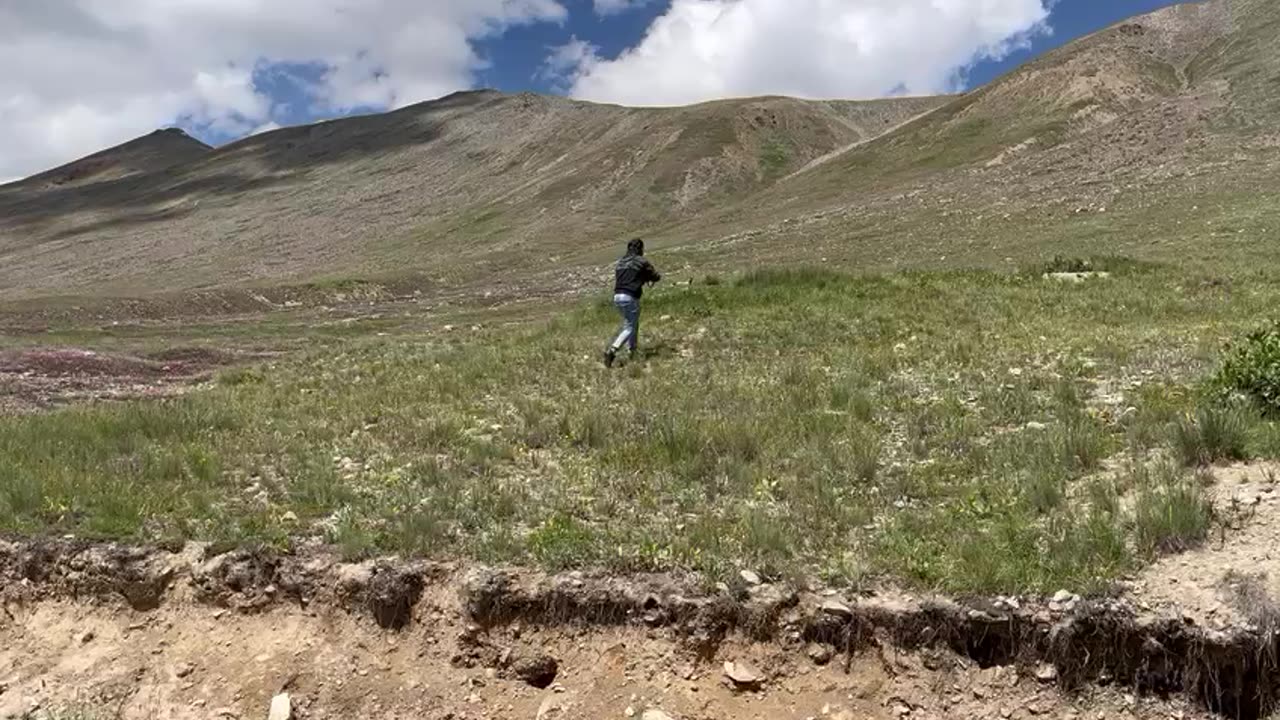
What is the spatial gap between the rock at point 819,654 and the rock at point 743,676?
374mm

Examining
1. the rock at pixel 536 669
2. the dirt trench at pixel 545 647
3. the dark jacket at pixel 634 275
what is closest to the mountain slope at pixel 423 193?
the dark jacket at pixel 634 275

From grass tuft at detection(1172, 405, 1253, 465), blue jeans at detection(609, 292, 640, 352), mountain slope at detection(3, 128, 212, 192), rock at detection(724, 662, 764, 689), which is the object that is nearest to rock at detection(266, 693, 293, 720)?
rock at detection(724, 662, 764, 689)

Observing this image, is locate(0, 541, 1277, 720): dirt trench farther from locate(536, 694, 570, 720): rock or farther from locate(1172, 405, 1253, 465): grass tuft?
locate(1172, 405, 1253, 465): grass tuft

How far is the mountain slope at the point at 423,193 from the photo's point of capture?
267 feet

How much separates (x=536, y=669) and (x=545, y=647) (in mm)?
167

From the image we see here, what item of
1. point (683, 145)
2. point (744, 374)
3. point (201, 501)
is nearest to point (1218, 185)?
point (744, 374)

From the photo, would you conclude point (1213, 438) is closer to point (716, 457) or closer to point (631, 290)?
point (716, 457)

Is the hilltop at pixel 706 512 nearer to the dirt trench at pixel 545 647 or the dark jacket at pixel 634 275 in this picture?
the dirt trench at pixel 545 647

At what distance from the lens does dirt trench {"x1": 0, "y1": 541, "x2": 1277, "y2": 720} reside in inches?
231

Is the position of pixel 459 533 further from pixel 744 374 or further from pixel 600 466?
pixel 744 374

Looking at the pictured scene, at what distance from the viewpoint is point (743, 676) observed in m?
6.28

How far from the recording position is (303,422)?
1262cm

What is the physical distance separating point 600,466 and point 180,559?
4085 millimetres

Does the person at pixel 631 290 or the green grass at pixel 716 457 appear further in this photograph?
the person at pixel 631 290
